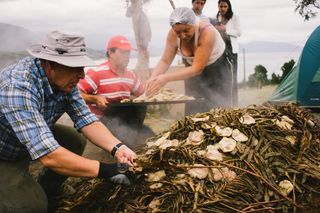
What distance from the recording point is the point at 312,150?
11.0 ft

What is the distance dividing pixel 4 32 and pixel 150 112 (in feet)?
15.7

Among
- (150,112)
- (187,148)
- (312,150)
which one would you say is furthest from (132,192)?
(150,112)

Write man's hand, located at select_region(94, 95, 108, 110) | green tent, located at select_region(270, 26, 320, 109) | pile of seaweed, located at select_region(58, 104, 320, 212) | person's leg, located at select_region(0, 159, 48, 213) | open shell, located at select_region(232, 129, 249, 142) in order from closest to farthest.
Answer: pile of seaweed, located at select_region(58, 104, 320, 212) → person's leg, located at select_region(0, 159, 48, 213) → open shell, located at select_region(232, 129, 249, 142) → man's hand, located at select_region(94, 95, 108, 110) → green tent, located at select_region(270, 26, 320, 109)

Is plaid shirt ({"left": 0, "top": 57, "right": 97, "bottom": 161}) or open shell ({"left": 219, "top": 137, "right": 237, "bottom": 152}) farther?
open shell ({"left": 219, "top": 137, "right": 237, "bottom": 152})

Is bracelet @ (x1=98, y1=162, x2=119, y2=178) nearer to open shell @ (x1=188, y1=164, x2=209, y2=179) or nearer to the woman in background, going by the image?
open shell @ (x1=188, y1=164, x2=209, y2=179)

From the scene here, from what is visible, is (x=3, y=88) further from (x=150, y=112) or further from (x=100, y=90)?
(x=150, y=112)

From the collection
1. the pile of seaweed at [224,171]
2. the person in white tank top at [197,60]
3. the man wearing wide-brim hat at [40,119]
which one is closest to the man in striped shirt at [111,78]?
the person in white tank top at [197,60]

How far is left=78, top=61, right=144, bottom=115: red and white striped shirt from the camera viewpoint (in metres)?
5.18

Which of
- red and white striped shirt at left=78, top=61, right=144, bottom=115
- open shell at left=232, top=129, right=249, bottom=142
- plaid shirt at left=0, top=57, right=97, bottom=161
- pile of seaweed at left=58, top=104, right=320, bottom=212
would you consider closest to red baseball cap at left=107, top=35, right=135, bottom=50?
red and white striped shirt at left=78, top=61, right=144, bottom=115

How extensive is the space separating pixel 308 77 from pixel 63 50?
6153 millimetres

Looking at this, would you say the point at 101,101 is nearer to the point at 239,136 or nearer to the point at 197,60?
the point at 197,60

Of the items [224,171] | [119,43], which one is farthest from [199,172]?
[119,43]

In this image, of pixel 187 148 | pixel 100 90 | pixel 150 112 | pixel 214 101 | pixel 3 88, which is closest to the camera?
pixel 3 88

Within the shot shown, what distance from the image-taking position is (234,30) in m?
7.00
